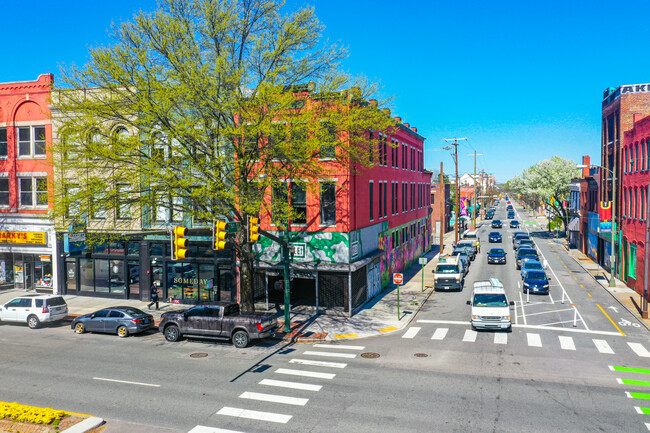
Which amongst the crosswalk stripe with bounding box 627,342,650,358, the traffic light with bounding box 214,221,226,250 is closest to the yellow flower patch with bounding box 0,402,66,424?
the traffic light with bounding box 214,221,226,250

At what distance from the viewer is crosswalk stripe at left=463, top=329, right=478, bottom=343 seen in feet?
72.0

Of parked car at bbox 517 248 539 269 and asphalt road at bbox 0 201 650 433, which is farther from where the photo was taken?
parked car at bbox 517 248 539 269

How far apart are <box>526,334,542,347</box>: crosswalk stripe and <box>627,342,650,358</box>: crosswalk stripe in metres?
3.64

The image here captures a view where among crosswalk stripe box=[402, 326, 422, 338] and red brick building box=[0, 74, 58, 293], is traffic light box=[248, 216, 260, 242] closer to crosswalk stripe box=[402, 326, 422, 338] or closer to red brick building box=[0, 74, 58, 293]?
crosswalk stripe box=[402, 326, 422, 338]

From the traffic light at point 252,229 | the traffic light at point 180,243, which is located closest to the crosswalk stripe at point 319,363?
the traffic light at point 252,229

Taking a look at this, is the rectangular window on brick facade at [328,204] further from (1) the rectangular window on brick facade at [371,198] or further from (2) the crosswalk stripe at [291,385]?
(2) the crosswalk stripe at [291,385]

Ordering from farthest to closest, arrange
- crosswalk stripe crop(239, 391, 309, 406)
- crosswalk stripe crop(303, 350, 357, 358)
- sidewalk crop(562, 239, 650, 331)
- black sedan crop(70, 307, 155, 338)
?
sidewalk crop(562, 239, 650, 331), black sedan crop(70, 307, 155, 338), crosswalk stripe crop(303, 350, 357, 358), crosswalk stripe crop(239, 391, 309, 406)

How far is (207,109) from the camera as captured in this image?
22.0 metres

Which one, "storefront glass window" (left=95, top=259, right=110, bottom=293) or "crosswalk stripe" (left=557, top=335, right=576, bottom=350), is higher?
"storefront glass window" (left=95, top=259, right=110, bottom=293)

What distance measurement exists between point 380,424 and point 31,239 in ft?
99.5

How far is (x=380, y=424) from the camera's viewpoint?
12.9 m

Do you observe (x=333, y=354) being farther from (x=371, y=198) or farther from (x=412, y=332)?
(x=371, y=198)

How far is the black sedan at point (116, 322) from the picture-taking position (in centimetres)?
2343

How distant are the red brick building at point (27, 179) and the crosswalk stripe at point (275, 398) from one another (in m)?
24.2
